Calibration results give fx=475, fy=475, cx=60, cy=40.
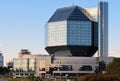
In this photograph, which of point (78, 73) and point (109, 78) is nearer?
point (109, 78)

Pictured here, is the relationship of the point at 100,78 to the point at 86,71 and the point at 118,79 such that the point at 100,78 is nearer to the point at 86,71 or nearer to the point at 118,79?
the point at 118,79

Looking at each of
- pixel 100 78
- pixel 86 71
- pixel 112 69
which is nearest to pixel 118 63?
pixel 112 69

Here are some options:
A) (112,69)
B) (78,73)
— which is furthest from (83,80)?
(78,73)

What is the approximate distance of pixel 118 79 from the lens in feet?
235

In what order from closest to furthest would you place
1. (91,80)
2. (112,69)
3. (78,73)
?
(91,80), (112,69), (78,73)

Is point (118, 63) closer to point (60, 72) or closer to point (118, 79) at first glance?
point (118, 79)

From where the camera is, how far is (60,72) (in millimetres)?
199000

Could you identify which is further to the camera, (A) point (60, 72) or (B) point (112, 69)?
(A) point (60, 72)

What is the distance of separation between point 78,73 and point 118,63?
3134 inches

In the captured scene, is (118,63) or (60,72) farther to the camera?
(60,72)

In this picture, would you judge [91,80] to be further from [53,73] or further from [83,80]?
[53,73]

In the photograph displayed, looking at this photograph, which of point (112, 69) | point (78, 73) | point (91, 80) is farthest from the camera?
point (78, 73)

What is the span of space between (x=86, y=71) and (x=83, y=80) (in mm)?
126972

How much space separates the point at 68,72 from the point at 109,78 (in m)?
128
